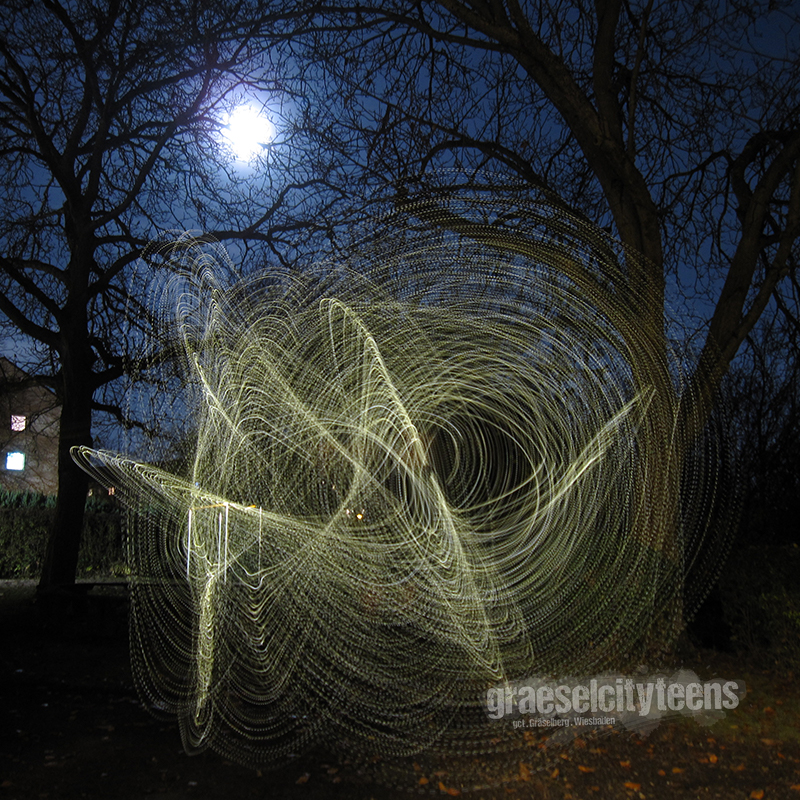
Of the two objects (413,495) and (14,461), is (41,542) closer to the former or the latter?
(413,495)

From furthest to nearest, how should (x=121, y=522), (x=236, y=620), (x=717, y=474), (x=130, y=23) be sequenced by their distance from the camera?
(x=121, y=522) < (x=130, y=23) < (x=717, y=474) < (x=236, y=620)

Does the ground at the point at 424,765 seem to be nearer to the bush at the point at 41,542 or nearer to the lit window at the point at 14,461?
the bush at the point at 41,542

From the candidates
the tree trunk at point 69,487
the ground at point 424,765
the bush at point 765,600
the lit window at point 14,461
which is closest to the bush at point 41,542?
the tree trunk at point 69,487

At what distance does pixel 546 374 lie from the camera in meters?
7.73

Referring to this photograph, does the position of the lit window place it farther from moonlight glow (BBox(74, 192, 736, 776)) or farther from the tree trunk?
moonlight glow (BBox(74, 192, 736, 776))

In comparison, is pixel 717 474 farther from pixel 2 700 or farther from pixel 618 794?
pixel 2 700

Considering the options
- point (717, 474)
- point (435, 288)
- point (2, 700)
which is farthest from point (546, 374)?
point (2, 700)

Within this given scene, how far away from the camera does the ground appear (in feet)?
15.3

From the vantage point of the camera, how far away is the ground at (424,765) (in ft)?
15.3

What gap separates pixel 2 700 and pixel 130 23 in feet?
29.3

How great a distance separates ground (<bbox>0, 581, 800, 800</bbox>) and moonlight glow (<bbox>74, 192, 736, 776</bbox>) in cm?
35

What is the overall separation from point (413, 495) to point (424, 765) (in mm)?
5730

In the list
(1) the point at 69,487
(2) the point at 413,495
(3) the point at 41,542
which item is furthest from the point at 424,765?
(3) the point at 41,542

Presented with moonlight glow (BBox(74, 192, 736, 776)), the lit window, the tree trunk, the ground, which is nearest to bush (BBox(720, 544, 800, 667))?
the ground
